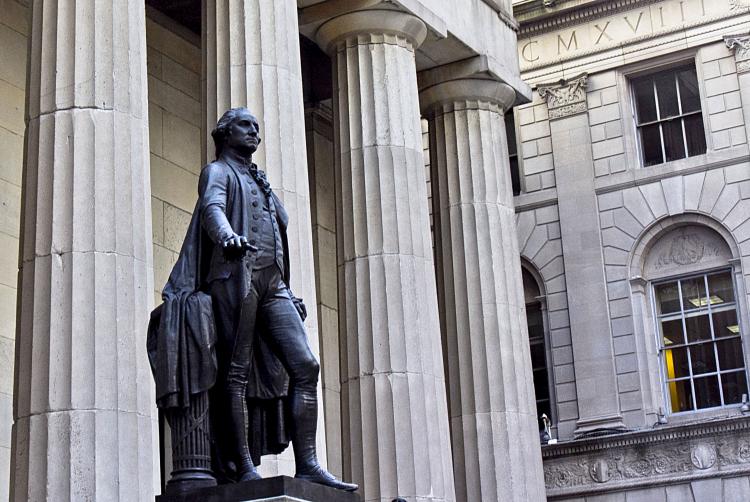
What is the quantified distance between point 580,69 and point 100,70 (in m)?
19.4

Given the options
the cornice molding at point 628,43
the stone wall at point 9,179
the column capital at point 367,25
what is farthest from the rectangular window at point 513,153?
the stone wall at point 9,179

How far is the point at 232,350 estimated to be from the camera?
421 inches

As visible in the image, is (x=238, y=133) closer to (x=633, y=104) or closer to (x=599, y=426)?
(x=599, y=426)

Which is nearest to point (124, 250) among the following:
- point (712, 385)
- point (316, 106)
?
point (316, 106)

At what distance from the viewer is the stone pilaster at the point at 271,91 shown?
19.5 metres

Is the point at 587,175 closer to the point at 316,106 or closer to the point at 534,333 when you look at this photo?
the point at 534,333

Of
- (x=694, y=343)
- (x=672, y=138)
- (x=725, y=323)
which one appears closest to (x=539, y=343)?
(x=694, y=343)

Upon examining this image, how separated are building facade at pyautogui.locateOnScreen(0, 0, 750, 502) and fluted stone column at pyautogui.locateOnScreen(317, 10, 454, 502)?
0.15 ft

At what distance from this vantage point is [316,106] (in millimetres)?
31734

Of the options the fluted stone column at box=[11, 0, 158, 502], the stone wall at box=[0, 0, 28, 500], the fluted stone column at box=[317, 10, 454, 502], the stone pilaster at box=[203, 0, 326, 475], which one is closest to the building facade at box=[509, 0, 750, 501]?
the fluted stone column at box=[317, 10, 454, 502]

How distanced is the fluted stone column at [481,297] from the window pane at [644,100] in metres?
6.75

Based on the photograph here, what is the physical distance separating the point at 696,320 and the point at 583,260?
293 cm

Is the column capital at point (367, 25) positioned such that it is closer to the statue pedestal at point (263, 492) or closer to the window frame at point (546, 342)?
the window frame at point (546, 342)

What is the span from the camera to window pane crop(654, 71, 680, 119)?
111ft
